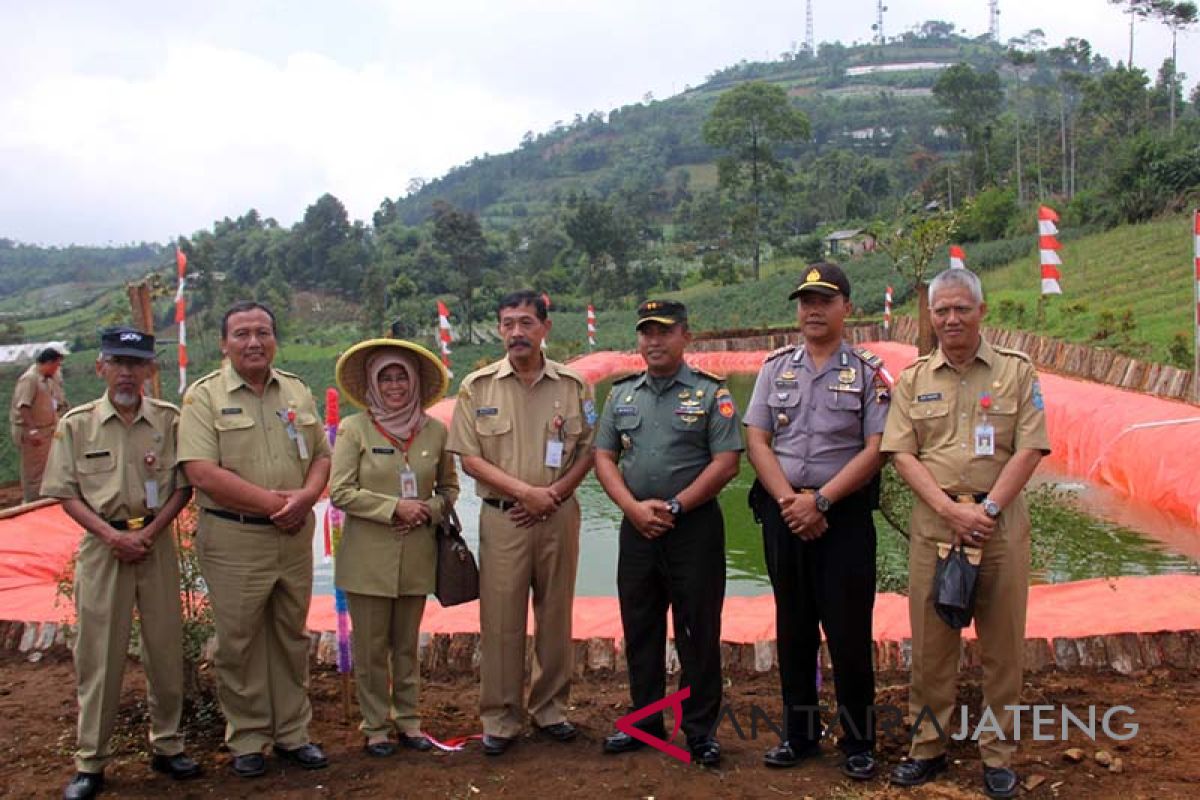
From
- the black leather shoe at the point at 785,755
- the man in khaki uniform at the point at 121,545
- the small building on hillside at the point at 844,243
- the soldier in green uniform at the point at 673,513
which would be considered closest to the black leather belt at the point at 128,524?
the man in khaki uniform at the point at 121,545

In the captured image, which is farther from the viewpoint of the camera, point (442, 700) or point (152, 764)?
point (442, 700)

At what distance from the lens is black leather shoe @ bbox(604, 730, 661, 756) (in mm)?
3189

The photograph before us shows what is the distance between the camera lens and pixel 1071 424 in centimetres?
895

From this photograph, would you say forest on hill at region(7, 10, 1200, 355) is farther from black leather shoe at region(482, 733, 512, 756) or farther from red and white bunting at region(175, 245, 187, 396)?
black leather shoe at region(482, 733, 512, 756)

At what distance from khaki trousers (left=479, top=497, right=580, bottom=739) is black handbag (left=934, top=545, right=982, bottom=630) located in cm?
112

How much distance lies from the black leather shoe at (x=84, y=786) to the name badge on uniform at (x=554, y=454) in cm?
156

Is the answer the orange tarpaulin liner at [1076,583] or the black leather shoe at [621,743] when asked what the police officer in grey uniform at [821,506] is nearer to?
the black leather shoe at [621,743]

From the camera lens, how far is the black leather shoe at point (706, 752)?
121 inches

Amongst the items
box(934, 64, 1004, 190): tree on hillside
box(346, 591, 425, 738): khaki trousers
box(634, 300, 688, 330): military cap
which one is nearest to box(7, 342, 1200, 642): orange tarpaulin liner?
box(346, 591, 425, 738): khaki trousers

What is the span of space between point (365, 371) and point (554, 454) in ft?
2.21

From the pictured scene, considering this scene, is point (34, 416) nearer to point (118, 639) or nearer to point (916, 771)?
point (118, 639)

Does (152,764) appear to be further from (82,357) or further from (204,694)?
(82,357)

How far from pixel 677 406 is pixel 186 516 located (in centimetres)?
291

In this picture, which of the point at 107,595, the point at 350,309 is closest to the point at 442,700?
the point at 107,595
